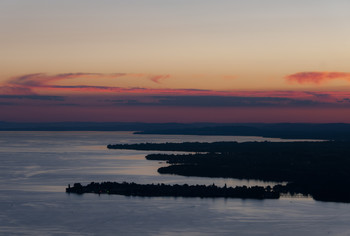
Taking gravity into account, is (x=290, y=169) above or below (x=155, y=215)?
above

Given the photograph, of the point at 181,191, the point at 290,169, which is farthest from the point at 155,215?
the point at 290,169

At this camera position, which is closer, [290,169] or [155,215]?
[155,215]

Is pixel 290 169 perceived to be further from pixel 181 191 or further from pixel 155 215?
pixel 155 215

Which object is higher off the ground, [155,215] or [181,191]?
[181,191]

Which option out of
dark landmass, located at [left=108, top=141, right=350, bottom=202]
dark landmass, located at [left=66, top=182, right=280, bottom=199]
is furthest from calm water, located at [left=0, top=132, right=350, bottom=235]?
dark landmass, located at [left=108, top=141, right=350, bottom=202]

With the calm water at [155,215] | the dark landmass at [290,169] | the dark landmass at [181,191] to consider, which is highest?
the dark landmass at [290,169]

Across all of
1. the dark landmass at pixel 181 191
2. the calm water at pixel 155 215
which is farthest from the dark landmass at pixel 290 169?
the calm water at pixel 155 215

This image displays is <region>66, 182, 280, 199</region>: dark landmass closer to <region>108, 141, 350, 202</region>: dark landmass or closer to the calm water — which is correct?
the calm water

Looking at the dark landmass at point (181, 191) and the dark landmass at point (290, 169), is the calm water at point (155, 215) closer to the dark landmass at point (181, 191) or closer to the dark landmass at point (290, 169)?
the dark landmass at point (181, 191)

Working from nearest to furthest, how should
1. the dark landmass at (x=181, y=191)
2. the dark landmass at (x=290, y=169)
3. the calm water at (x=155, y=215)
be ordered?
the calm water at (x=155, y=215)
the dark landmass at (x=181, y=191)
the dark landmass at (x=290, y=169)

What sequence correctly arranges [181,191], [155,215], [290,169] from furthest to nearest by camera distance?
[290,169] → [181,191] → [155,215]

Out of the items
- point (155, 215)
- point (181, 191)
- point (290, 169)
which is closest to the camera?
point (155, 215)

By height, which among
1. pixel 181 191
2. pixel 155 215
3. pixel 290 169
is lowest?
pixel 155 215
